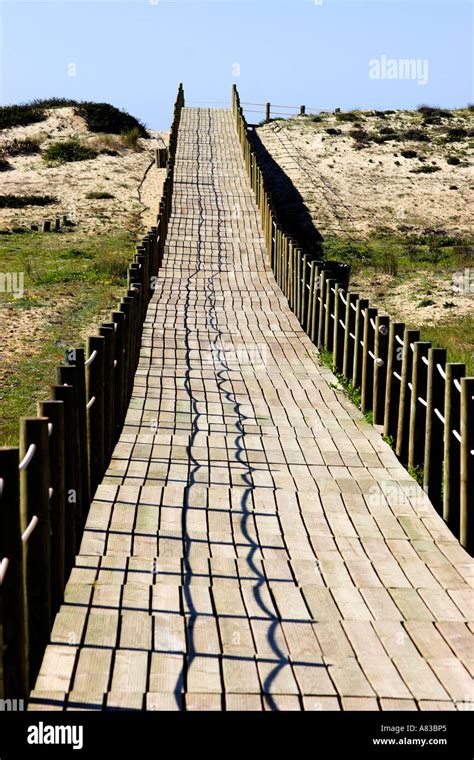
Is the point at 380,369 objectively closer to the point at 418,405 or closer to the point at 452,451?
the point at 418,405

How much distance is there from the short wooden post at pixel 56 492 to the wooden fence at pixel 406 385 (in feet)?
10.5

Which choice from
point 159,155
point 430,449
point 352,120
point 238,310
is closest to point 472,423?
point 430,449

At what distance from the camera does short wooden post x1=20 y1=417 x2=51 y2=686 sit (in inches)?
212

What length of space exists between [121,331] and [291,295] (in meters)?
8.51

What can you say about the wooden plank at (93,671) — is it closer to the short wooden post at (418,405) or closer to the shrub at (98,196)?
the short wooden post at (418,405)

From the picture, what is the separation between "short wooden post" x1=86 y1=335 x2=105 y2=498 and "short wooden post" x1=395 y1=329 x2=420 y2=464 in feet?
9.95

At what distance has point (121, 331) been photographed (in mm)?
10625

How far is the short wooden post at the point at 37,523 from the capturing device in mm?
5379

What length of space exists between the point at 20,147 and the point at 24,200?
8786mm

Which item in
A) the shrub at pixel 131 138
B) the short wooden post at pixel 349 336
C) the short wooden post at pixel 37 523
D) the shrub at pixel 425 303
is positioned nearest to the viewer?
the short wooden post at pixel 37 523

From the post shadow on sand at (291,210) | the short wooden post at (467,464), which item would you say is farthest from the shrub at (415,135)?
the short wooden post at (467,464)

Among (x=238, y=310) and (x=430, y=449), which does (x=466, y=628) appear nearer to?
(x=430, y=449)

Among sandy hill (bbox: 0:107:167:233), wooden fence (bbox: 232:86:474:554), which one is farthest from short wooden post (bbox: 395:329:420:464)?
sandy hill (bbox: 0:107:167:233)

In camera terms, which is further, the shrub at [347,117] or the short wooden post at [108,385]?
the shrub at [347,117]
